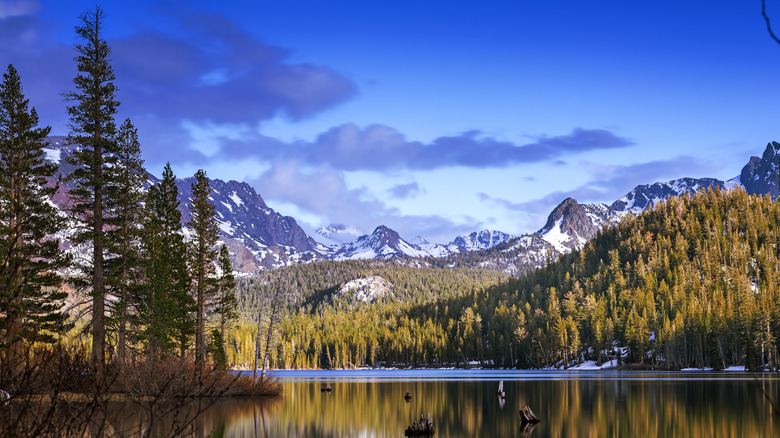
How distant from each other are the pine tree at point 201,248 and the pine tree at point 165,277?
A: 99cm

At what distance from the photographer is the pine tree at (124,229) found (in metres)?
49.7

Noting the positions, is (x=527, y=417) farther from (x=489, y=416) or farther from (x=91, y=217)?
(x=91, y=217)

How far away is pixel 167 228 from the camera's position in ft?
211

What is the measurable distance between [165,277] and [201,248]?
8.04 meters

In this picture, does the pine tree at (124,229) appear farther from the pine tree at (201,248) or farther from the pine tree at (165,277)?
the pine tree at (201,248)

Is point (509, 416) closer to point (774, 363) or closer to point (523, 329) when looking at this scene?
point (774, 363)

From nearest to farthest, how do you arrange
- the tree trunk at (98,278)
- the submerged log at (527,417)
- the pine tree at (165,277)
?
the submerged log at (527,417)
the tree trunk at (98,278)
the pine tree at (165,277)

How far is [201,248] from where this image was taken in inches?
2611

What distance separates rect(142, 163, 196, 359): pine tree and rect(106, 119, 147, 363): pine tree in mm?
1620

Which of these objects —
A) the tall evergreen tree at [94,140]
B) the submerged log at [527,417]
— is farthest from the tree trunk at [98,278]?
the submerged log at [527,417]

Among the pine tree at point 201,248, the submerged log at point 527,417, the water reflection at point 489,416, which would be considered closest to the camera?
the water reflection at point 489,416

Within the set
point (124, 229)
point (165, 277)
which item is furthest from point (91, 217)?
point (165, 277)

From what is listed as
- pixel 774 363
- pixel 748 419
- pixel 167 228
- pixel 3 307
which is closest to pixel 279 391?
pixel 167 228

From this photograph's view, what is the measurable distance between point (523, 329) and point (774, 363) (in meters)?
74.4
